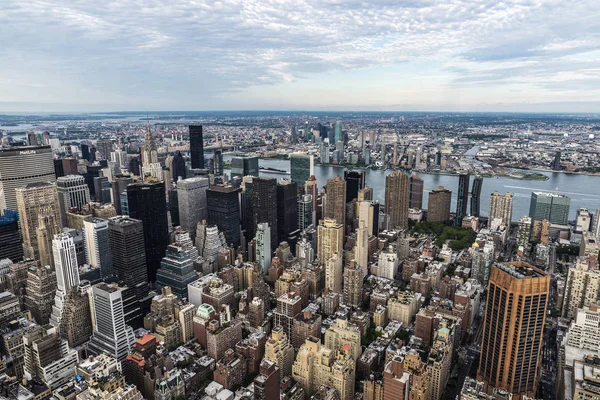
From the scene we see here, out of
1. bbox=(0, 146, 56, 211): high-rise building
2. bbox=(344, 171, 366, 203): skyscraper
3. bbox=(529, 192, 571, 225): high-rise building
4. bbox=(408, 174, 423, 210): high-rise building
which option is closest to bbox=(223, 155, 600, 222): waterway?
bbox=(529, 192, 571, 225): high-rise building

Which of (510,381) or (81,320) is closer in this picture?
(510,381)

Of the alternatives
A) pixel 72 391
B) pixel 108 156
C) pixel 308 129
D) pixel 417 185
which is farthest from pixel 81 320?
pixel 308 129

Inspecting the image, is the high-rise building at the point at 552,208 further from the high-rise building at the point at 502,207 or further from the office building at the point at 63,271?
the office building at the point at 63,271

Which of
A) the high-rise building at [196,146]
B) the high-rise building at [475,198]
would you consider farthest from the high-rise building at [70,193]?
the high-rise building at [475,198]

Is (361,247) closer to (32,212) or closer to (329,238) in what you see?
(329,238)

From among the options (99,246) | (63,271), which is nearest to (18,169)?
(99,246)

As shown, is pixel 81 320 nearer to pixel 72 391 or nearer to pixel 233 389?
pixel 72 391

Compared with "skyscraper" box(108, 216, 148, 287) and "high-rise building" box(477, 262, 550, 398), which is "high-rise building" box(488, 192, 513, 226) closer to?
"high-rise building" box(477, 262, 550, 398)
